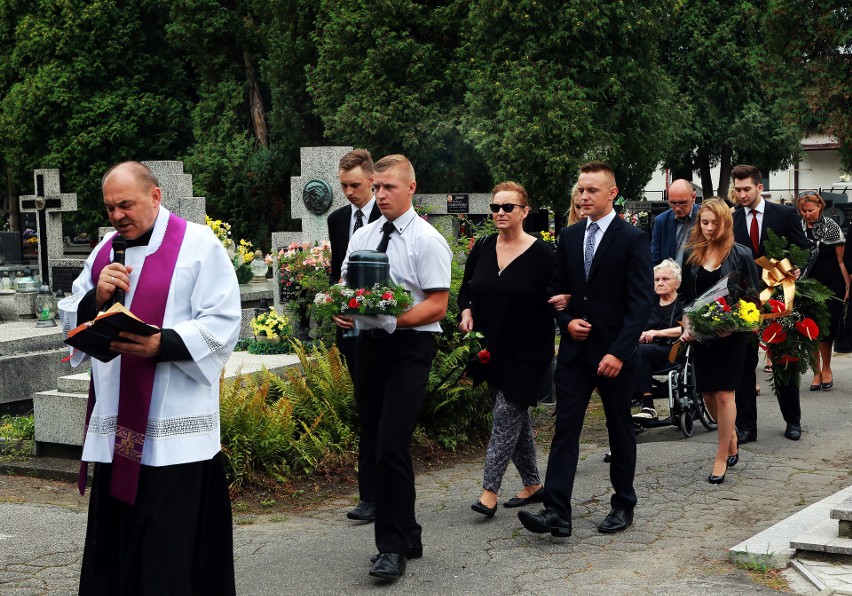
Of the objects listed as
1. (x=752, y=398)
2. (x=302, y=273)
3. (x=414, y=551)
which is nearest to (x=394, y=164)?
(x=414, y=551)

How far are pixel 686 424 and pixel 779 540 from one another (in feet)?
11.5

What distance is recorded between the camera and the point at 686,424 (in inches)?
382

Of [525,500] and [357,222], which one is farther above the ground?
[357,222]

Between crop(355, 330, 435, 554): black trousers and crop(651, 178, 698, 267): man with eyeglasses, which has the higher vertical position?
crop(651, 178, 698, 267): man with eyeglasses

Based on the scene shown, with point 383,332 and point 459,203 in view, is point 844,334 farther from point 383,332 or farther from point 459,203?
point 459,203

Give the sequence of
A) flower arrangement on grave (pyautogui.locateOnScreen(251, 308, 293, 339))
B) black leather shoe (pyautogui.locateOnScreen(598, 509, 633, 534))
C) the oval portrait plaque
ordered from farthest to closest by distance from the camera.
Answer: the oval portrait plaque → flower arrangement on grave (pyautogui.locateOnScreen(251, 308, 293, 339)) → black leather shoe (pyautogui.locateOnScreen(598, 509, 633, 534))

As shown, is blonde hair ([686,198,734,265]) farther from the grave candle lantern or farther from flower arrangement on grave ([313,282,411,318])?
the grave candle lantern

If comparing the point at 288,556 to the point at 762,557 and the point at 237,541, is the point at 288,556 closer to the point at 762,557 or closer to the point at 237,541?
the point at 237,541

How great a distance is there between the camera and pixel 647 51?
3041cm

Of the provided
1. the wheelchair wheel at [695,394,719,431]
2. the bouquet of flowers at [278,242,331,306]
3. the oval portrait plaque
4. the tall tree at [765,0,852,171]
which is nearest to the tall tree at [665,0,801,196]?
the tall tree at [765,0,852,171]

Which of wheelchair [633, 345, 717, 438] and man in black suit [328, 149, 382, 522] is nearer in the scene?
man in black suit [328, 149, 382, 522]

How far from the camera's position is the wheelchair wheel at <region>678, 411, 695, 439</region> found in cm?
968

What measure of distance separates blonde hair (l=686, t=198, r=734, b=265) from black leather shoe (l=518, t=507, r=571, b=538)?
284 centimetres

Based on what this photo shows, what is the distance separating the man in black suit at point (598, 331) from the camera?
21.4 ft
